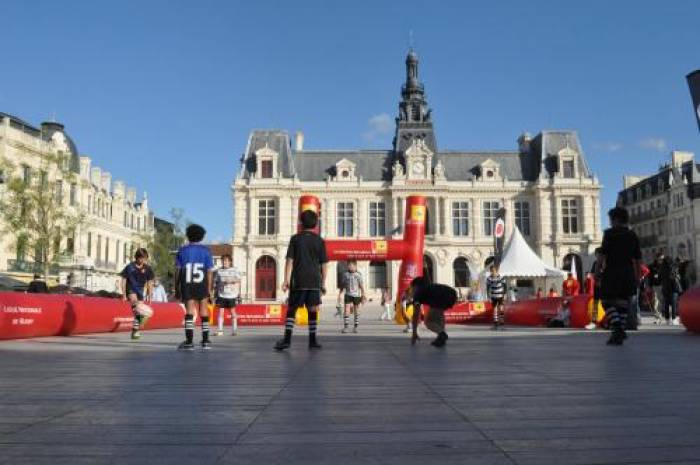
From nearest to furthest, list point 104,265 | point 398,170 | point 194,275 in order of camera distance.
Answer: point 194,275
point 398,170
point 104,265

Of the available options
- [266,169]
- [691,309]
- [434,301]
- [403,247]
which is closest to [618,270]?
[434,301]

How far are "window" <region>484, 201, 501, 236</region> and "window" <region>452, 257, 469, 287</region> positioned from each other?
10.4 ft

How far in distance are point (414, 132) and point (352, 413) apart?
53313 millimetres

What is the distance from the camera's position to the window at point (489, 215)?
5259cm

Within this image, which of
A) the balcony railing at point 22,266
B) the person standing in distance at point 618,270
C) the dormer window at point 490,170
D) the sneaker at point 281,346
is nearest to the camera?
the sneaker at point 281,346

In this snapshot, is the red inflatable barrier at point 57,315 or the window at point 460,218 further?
the window at point 460,218

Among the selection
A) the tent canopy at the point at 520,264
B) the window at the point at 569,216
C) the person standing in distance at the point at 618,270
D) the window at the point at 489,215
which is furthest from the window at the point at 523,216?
the person standing in distance at the point at 618,270

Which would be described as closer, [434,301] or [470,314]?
[434,301]

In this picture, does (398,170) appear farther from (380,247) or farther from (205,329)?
(205,329)

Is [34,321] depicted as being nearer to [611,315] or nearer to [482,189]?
[611,315]

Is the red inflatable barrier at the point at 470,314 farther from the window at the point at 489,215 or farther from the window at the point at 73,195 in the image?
the window at the point at 73,195

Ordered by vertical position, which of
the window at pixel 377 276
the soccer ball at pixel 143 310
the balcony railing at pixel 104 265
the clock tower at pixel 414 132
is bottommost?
the soccer ball at pixel 143 310

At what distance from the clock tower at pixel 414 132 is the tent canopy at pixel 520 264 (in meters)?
23.7

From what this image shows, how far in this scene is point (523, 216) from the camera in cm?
5328
